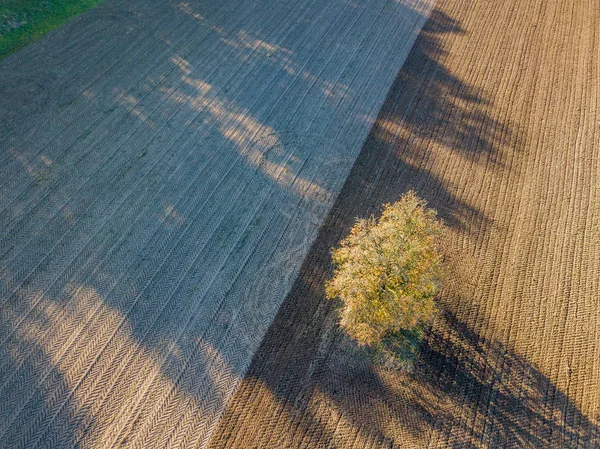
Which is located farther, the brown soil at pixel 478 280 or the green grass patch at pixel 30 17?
the green grass patch at pixel 30 17

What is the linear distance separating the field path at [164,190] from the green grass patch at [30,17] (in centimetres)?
88

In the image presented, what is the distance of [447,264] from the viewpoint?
55.0 ft

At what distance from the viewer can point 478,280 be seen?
16.4 m

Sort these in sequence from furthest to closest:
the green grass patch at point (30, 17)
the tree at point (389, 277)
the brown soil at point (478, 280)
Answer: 1. the green grass patch at point (30, 17)
2. the brown soil at point (478, 280)
3. the tree at point (389, 277)

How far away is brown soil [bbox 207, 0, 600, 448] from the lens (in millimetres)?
13859

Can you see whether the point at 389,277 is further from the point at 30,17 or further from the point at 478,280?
the point at 30,17

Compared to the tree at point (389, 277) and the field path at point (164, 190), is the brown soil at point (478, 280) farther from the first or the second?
the tree at point (389, 277)

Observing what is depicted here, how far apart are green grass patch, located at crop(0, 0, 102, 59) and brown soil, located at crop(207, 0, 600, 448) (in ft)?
62.4

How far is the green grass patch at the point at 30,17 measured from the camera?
25281mm

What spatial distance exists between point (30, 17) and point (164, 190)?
15716mm

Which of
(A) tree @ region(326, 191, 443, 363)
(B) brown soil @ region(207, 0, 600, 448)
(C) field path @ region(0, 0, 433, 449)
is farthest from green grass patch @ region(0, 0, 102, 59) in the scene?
(A) tree @ region(326, 191, 443, 363)

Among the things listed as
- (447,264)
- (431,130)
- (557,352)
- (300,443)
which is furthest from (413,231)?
(431,130)

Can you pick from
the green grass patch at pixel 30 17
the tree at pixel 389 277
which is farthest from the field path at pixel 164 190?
the tree at pixel 389 277

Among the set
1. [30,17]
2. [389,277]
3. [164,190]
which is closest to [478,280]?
[389,277]
